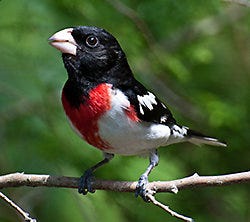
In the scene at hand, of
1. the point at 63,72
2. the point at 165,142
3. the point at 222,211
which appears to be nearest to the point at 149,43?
the point at 63,72

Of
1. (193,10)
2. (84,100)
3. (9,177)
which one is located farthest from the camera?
(193,10)

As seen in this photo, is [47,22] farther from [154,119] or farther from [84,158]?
[154,119]

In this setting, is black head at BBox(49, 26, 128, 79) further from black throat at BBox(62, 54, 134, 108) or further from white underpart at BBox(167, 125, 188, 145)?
white underpart at BBox(167, 125, 188, 145)

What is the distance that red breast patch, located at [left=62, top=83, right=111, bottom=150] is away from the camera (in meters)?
3.60

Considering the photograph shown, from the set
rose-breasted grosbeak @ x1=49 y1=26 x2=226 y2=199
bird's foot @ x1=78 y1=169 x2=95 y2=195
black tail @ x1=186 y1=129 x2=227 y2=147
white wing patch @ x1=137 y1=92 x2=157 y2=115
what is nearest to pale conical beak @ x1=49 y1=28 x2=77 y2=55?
rose-breasted grosbeak @ x1=49 y1=26 x2=226 y2=199

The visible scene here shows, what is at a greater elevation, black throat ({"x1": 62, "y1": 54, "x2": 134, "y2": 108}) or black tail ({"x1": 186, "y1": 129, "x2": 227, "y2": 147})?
black throat ({"x1": 62, "y1": 54, "x2": 134, "y2": 108})

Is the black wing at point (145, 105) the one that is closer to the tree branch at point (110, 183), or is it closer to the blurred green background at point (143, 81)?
the tree branch at point (110, 183)

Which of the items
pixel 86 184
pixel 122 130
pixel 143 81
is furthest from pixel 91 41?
pixel 143 81

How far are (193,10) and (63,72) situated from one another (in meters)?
0.85

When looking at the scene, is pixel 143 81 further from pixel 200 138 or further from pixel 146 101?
pixel 146 101

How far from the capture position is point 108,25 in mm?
4551

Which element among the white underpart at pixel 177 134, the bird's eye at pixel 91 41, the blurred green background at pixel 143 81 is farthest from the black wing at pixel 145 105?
the blurred green background at pixel 143 81

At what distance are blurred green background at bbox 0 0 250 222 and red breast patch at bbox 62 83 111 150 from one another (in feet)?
2.48

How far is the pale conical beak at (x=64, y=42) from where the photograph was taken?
362cm
